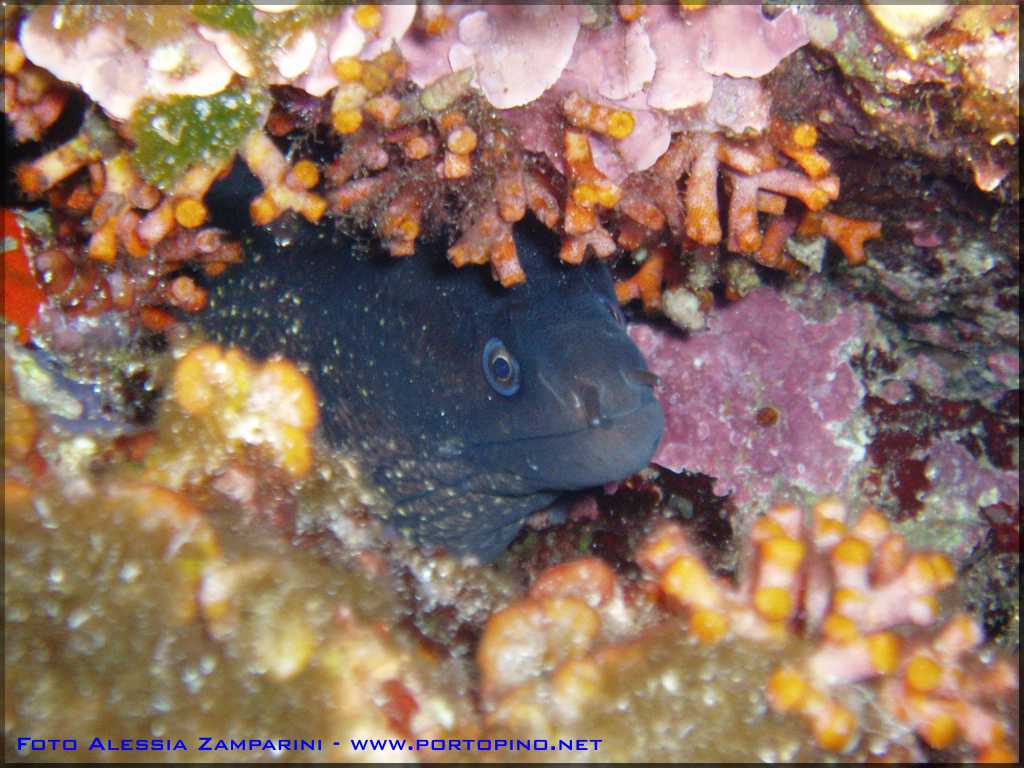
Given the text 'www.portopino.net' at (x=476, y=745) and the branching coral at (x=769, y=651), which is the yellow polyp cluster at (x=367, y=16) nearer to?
the branching coral at (x=769, y=651)

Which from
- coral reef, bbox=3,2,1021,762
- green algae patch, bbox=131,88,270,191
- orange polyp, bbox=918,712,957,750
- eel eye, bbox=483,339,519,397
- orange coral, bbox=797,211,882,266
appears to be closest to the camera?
coral reef, bbox=3,2,1021,762

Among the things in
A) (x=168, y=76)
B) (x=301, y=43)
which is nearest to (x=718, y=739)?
(x=301, y=43)

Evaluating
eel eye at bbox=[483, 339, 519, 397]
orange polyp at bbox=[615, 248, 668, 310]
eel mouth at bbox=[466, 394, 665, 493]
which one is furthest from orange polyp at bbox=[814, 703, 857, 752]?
orange polyp at bbox=[615, 248, 668, 310]

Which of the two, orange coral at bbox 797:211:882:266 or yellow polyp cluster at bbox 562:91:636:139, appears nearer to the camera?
yellow polyp cluster at bbox 562:91:636:139

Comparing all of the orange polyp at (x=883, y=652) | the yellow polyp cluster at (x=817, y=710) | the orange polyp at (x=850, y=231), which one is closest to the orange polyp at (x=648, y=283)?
the orange polyp at (x=850, y=231)

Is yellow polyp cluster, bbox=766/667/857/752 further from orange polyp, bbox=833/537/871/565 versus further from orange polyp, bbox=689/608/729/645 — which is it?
orange polyp, bbox=833/537/871/565

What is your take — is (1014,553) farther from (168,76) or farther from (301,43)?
(168,76)

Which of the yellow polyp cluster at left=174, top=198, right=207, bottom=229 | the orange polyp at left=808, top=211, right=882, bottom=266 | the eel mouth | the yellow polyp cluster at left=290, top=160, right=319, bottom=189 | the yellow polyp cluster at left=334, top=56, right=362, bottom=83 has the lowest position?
the eel mouth
